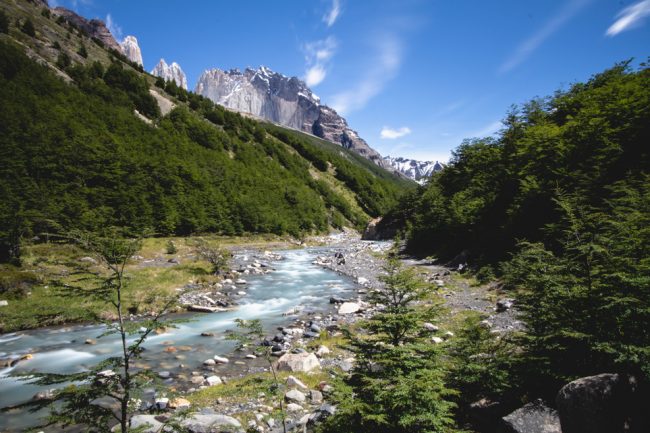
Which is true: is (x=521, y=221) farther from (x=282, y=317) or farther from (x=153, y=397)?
(x=153, y=397)

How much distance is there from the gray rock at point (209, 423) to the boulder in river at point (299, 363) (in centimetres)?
318

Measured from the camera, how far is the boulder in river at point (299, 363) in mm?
10867

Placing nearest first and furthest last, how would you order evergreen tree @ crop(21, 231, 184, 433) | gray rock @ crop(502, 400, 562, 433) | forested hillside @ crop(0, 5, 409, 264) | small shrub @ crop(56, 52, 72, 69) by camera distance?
evergreen tree @ crop(21, 231, 184, 433)
gray rock @ crop(502, 400, 562, 433)
forested hillside @ crop(0, 5, 409, 264)
small shrub @ crop(56, 52, 72, 69)

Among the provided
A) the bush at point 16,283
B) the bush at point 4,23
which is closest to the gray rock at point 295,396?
the bush at point 16,283

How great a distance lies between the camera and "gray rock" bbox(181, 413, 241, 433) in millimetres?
Answer: 7312

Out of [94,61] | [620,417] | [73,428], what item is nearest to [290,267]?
[73,428]

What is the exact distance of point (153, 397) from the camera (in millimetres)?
9734

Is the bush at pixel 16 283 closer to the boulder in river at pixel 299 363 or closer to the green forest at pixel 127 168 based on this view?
the green forest at pixel 127 168

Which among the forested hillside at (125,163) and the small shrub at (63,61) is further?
the small shrub at (63,61)

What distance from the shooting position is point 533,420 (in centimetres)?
517

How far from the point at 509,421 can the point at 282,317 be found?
590 inches

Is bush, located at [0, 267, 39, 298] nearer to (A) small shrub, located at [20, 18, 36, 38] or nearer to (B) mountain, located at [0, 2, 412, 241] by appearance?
(B) mountain, located at [0, 2, 412, 241]

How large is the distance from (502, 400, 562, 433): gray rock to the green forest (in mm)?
22979

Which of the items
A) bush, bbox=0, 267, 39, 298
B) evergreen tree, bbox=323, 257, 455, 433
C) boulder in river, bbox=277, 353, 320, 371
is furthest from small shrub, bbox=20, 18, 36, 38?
evergreen tree, bbox=323, 257, 455, 433
